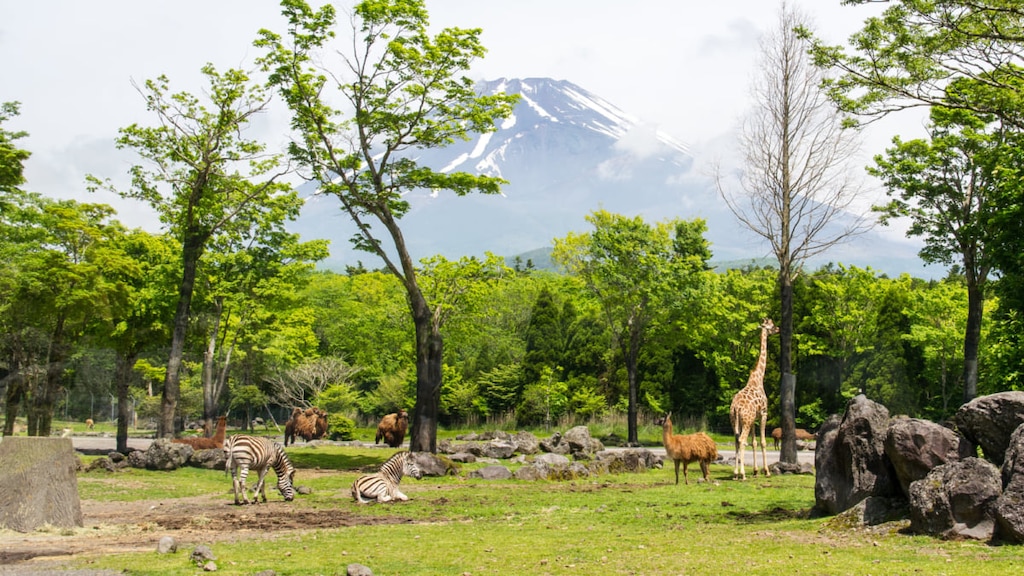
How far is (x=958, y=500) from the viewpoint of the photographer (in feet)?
31.9

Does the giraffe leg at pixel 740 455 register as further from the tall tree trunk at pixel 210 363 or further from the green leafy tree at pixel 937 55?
the tall tree trunk at pixel 210 363

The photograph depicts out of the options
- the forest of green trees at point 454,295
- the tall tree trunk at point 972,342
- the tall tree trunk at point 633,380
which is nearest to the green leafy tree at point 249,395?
the forest of green trees at point 454,295

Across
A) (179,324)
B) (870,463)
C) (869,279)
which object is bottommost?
(870,463)

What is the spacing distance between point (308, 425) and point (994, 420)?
31.1 m

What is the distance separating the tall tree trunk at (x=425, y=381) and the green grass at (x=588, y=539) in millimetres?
6074

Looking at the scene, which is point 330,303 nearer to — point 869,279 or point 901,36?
point 869,279

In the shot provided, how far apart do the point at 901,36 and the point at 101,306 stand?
25.7 metres

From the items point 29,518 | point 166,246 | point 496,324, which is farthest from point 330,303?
point 29,518

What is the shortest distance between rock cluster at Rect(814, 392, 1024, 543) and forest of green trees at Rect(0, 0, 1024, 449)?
7.49m

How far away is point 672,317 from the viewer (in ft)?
139

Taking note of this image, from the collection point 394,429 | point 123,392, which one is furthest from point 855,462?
point 123,392

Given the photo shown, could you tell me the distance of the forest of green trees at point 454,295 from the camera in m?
23.7

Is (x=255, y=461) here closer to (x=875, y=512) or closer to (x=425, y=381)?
(x=425, y=381)

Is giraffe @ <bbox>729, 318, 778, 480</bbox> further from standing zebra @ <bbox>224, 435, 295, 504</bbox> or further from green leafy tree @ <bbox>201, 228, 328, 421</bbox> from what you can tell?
green leafy tree @ <bbox>201, 228, 328, 421</bbox>
